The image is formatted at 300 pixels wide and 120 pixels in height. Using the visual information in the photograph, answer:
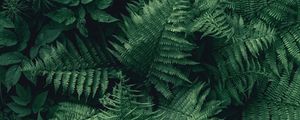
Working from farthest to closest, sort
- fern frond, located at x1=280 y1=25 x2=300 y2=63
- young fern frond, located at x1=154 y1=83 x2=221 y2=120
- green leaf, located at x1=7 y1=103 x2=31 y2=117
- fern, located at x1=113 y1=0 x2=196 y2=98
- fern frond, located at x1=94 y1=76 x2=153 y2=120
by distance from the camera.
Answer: fern frond, located at x1=280 y1=25 x2=300 y2=63, green leaf, located at x1=7 y1=103 x2=31 y2=117, fern, located at x1=113 y1=0 x2=196 y2=98, young fern frond, located at x1=154 y1=83 x2=221 y2=120, fern frond, located at x1=94 y1=76 x2=153 y2=120

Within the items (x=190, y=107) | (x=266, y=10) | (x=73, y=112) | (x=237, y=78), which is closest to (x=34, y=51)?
(x=73, y=112)

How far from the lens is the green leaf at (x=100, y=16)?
3.31 metres

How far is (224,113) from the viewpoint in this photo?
11.7 feet

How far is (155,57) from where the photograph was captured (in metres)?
3.36

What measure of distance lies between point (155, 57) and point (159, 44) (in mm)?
117

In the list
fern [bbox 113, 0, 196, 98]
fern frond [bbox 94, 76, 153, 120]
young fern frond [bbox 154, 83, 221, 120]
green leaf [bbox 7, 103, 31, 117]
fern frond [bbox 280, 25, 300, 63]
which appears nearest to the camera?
fern frond [bbox 94, 76, 153, 120]

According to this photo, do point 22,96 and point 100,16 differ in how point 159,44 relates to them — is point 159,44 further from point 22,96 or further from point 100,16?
point 22,96

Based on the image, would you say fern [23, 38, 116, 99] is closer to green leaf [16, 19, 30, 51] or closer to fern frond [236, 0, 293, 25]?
green leaf [16, 19, 30, 51]

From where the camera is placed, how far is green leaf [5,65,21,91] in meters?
3.24

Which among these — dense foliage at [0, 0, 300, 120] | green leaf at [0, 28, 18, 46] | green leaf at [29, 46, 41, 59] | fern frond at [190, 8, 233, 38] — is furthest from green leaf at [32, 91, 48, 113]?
fern frond at [190, 8, 233, 38]

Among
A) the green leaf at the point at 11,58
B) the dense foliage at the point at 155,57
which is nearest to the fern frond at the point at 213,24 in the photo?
the dense foliage at the point at 155,57

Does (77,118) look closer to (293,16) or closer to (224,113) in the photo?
(224,113)

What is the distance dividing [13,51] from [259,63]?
5.96 ft

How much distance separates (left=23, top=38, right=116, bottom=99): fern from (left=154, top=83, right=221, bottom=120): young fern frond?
1.58 feet
